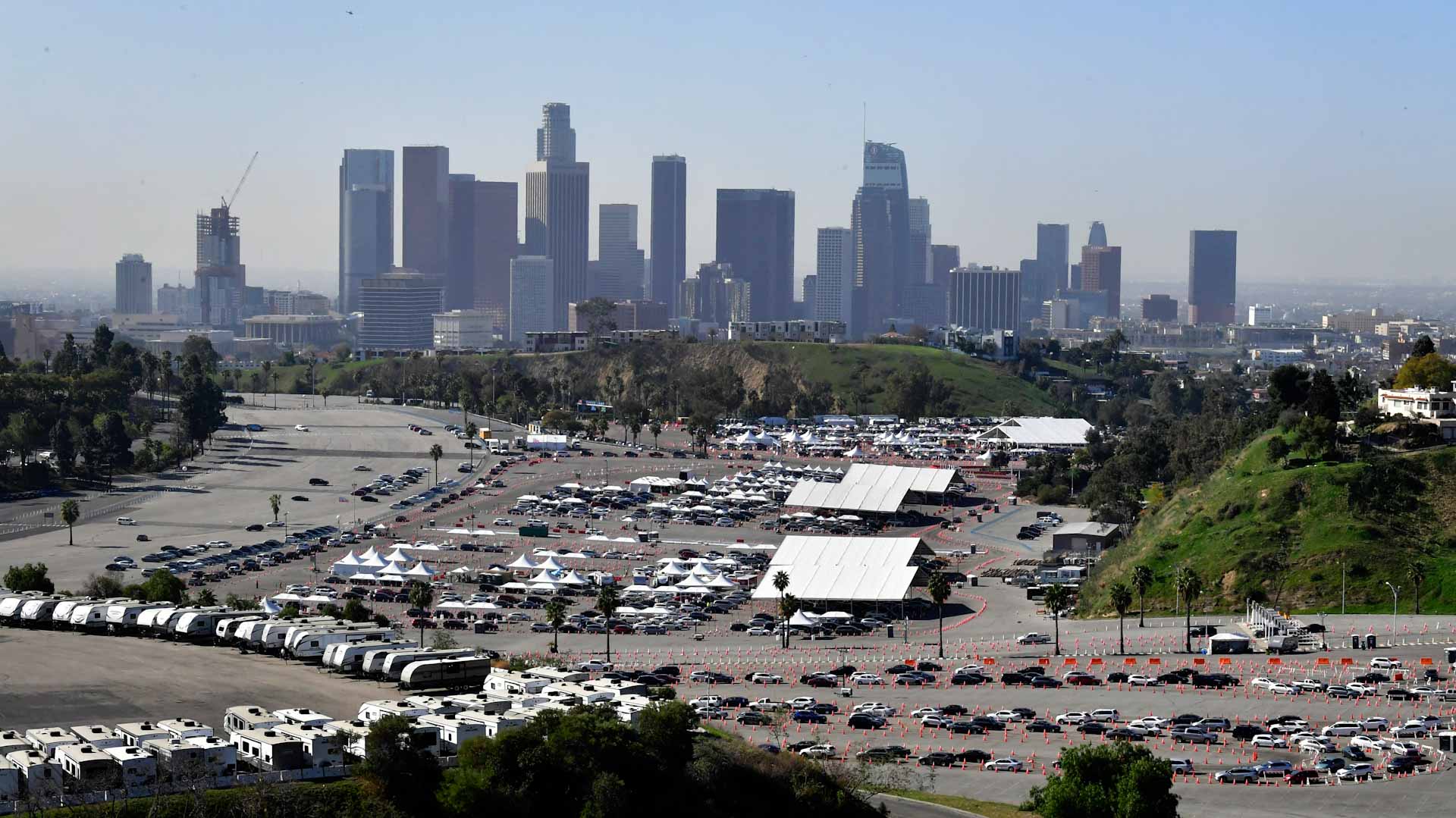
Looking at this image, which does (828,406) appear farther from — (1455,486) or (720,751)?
(720,751)

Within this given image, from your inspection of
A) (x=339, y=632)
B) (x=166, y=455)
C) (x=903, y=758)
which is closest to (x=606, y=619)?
(x=339, y=632)

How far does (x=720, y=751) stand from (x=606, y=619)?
72.6 ft

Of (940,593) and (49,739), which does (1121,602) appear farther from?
(49,739)

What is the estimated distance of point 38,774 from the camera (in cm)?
3506

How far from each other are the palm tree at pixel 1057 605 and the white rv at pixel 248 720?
28.5 m

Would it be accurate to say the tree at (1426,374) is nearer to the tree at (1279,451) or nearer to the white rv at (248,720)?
the tree at (1279,451)

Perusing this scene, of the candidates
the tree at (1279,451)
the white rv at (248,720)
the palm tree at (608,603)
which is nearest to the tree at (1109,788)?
the white rv at (248,720)

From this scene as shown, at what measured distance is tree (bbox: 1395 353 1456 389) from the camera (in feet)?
294

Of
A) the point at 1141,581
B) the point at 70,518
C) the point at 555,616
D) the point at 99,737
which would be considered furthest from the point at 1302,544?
the point at 70,518

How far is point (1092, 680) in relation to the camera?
2135 inches

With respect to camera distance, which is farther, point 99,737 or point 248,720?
point 248,720

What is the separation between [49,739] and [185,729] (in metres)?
2.74

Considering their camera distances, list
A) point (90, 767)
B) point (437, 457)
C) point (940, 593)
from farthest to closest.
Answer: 1. point (437, 457)
2. point (940, 593)
3. point (90, 767)

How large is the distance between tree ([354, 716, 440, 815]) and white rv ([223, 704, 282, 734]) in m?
3.02
